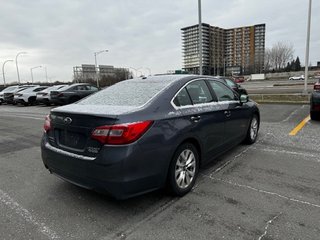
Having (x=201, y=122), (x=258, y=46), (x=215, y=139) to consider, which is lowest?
(x=215, y=139)

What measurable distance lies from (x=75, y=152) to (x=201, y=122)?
5.69 feet

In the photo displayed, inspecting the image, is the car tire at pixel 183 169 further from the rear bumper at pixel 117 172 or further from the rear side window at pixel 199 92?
the rear side window at pixel 199 92

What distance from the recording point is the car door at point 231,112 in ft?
14.3

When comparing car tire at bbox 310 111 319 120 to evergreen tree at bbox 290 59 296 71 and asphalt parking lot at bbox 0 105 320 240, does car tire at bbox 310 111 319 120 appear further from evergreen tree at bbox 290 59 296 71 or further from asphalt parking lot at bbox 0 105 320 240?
evergreen tree at bbox 290 59 296 71

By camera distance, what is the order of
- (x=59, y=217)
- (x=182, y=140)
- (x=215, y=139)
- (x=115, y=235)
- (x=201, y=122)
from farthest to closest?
(x=215, y=139) < (x=201, y=122) < (x=182, y=140) < (x=59, y=217) < (x=115, y=235)

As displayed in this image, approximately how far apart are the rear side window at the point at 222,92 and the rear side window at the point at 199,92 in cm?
27

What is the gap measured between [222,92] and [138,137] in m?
2.37

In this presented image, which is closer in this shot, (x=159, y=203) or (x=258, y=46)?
(x=159, y=203)

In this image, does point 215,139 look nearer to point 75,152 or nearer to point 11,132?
point 75,152

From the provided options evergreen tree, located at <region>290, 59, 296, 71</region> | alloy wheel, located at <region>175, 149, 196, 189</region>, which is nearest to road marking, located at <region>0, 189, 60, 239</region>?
alloy wheel, located at <region>175, 149, 196, 189</region>

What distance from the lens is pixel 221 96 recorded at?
4.43m

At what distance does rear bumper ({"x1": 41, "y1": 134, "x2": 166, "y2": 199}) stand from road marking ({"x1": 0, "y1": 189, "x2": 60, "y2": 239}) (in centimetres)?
57

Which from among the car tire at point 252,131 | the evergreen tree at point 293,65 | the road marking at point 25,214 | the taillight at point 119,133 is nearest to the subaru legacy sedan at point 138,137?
the taillight at point 119,133

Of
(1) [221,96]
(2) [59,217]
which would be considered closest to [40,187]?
(2) [59,217]
